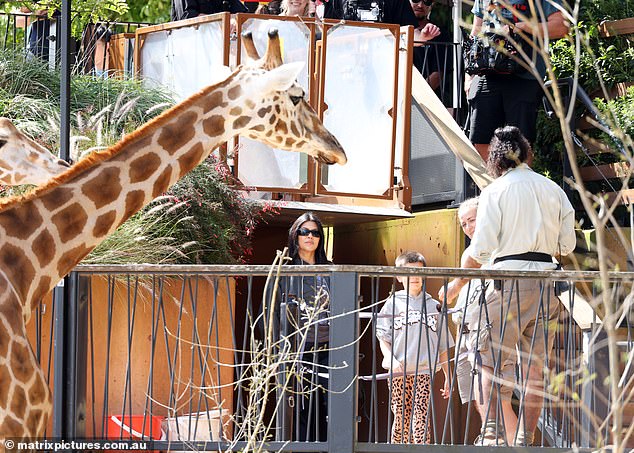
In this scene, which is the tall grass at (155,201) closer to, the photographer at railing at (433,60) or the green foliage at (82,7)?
the green foliage at (82,7)

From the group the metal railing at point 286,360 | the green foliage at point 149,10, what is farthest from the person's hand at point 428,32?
the green foliage at point 149,10

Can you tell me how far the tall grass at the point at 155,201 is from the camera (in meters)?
8.03

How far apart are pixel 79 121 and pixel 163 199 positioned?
855mm

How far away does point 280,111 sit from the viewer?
6863mm

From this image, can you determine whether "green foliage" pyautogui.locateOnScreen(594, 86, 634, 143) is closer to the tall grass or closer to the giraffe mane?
the tall grass

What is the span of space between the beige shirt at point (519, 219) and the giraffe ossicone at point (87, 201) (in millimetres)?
1352

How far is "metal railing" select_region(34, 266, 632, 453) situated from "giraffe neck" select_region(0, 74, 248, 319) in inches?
30.8

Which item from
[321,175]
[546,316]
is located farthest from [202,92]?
[321,175]

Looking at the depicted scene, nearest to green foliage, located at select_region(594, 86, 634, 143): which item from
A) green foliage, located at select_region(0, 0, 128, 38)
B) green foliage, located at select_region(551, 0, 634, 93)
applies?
green foliage, located at select_region(551, 0, 634, 93)

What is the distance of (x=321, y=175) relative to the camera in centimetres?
977

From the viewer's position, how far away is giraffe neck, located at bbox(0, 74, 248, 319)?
5.12m

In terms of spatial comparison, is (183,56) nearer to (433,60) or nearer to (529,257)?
(433,60)

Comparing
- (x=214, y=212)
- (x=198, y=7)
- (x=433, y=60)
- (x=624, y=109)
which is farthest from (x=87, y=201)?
(x=433, y=60)

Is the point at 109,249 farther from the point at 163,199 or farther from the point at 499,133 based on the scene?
the point at 499,133
